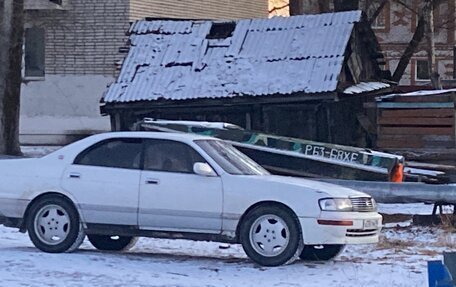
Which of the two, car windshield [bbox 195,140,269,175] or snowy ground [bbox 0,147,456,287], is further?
car windshield [bbox 195,140,269,175]

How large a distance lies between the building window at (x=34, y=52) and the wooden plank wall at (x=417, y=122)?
1390 cm

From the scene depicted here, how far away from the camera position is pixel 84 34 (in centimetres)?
3350

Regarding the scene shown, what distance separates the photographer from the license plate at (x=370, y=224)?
38.0 ft

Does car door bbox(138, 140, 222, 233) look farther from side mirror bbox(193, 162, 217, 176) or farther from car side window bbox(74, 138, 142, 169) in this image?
car side window bbox(74, 138, 142, 169)

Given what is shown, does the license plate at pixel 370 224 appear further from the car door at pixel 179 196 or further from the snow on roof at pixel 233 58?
the snow on roof at pixel 233 58

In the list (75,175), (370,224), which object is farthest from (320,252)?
(75,175)

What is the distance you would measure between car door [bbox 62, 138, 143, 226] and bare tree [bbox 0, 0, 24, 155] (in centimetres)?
1220

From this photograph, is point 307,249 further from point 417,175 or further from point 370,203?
point 417,175

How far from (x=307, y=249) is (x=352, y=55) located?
44.2 feet

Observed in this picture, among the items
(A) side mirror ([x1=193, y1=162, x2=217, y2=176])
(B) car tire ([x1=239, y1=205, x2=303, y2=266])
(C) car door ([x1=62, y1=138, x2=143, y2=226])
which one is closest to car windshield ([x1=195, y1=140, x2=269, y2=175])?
(A) side mirror ([x1=193, y1=162, x2=217, y2=176])

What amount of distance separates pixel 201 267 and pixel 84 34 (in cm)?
2291

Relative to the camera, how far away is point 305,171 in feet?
63.9

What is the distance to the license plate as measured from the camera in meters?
11.6

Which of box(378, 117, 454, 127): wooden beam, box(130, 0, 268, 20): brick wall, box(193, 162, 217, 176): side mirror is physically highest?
box(130, 0, 268, 20): brick wall
